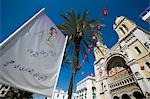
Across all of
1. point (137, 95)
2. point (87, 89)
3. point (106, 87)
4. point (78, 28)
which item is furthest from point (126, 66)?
point (87, 89)

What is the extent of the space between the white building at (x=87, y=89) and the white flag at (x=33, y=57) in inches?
2510

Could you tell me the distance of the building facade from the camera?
25853mm

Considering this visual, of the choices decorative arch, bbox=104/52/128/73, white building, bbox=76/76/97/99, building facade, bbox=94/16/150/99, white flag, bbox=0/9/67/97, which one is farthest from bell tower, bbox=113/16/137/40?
white building, bbox=76/76/97/99

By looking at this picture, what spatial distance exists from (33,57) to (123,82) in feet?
96.0

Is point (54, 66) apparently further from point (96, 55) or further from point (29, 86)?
point (96, 55)

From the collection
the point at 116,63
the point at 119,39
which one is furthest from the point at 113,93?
the point at 119,39

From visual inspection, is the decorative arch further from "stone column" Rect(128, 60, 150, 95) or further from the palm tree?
the palm tree

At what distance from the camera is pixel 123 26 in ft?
111

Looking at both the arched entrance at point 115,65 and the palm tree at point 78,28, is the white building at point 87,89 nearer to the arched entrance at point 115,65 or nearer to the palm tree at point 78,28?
the arched entrance at point 115,65

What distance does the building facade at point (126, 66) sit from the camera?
84.8 feet

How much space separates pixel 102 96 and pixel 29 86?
3326 centimetres

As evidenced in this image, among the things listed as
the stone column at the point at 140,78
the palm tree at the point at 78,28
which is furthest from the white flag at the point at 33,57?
the stone column at the point at 140,78

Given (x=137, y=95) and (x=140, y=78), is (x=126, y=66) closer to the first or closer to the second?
(x=137, y=95)

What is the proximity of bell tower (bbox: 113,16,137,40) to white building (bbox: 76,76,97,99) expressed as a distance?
1496 inches
